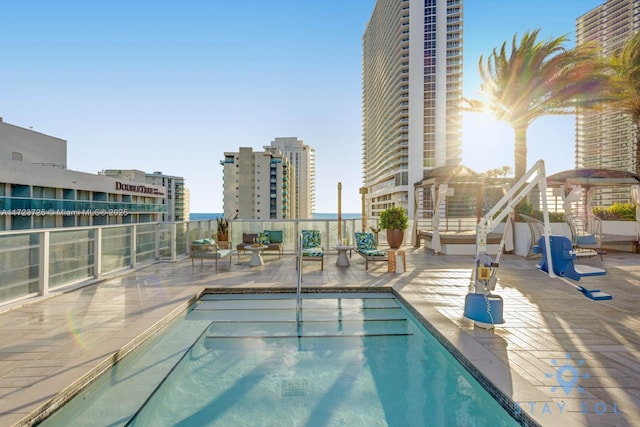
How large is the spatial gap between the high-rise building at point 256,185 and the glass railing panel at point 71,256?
68.0m

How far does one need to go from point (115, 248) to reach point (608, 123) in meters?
38.3

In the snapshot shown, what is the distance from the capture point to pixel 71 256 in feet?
18.9

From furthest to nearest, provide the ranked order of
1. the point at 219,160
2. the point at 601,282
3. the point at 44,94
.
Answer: the point at 219,160 → the point at 44,94 → the point at 601,282

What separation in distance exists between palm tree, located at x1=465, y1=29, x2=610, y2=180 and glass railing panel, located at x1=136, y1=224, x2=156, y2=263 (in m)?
12.5

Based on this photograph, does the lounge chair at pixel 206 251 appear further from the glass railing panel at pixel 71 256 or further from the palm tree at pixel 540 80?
the palm tree at pixel 540 80

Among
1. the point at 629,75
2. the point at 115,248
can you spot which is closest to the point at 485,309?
the point at 115,248

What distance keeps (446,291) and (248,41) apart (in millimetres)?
11731

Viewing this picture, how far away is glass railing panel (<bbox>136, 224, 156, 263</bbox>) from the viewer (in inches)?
314

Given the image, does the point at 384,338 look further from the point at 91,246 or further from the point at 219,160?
the point at 219,160

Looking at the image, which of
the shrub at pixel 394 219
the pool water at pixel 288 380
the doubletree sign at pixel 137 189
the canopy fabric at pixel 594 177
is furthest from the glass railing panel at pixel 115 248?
the doubletree sign at pixel 137 189

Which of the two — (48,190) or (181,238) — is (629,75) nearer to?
(181,238)

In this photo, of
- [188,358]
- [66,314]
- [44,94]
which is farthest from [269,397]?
[44,94]

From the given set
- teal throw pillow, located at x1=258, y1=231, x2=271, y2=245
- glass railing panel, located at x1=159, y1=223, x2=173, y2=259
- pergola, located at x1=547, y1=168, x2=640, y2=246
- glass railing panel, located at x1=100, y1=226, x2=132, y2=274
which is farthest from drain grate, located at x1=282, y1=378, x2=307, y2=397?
pergola, located at x1=547, y1=168, x2=640, y2=246

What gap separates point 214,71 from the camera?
13.3 metres
